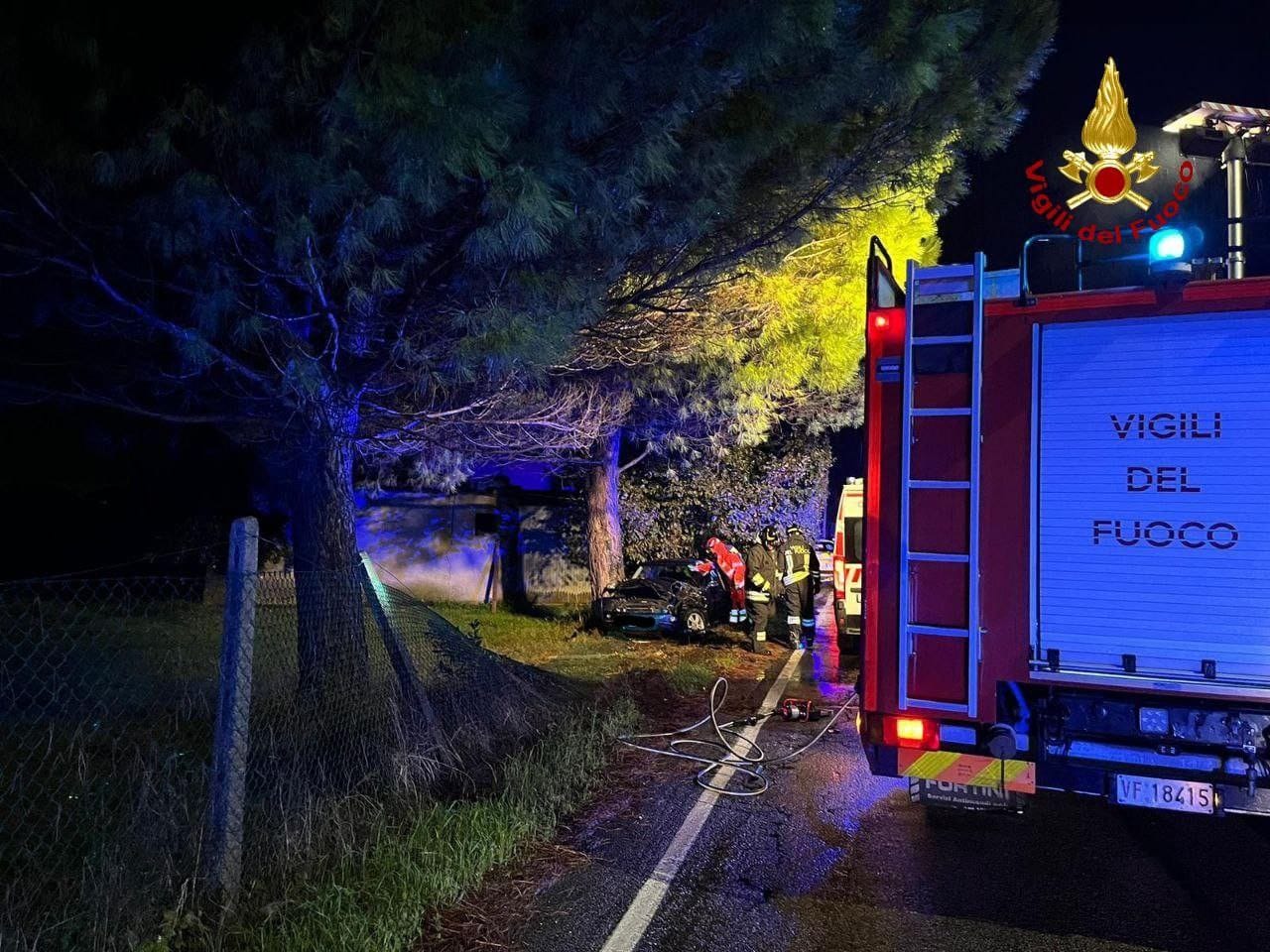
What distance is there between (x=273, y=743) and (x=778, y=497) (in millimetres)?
12634

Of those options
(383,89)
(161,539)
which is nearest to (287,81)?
(383,89)

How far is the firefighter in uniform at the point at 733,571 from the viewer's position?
41.0ft

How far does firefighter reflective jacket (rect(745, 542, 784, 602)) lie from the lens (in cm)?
1219

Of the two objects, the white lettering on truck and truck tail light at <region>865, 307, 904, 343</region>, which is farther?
truck tail light at <region>865, 307, 904, 343</region>

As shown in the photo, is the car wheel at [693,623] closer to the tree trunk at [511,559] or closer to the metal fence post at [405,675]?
the tree trunk at [511,559]

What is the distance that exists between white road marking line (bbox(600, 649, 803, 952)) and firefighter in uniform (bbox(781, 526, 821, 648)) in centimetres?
611

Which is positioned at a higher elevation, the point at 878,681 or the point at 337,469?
the point at 337,469

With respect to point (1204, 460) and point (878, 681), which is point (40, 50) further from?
point (1204, 460)

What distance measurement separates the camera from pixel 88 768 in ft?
17.1

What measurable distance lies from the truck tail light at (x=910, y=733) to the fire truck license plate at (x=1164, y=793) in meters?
0.79

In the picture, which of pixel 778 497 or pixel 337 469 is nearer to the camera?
pixel 337 469

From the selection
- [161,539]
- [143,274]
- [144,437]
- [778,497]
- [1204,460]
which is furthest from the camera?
[778,497]

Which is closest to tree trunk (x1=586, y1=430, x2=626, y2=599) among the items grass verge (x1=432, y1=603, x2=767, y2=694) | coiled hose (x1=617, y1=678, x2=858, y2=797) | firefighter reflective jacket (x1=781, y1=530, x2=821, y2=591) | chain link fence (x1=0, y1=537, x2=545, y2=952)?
grass verge (x1=432, y1=603, x2=767, y2=694)

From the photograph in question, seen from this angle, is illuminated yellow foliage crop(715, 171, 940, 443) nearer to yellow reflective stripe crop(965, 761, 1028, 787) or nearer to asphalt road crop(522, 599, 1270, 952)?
asphalt road crop(522, 599, 1270, 952)
